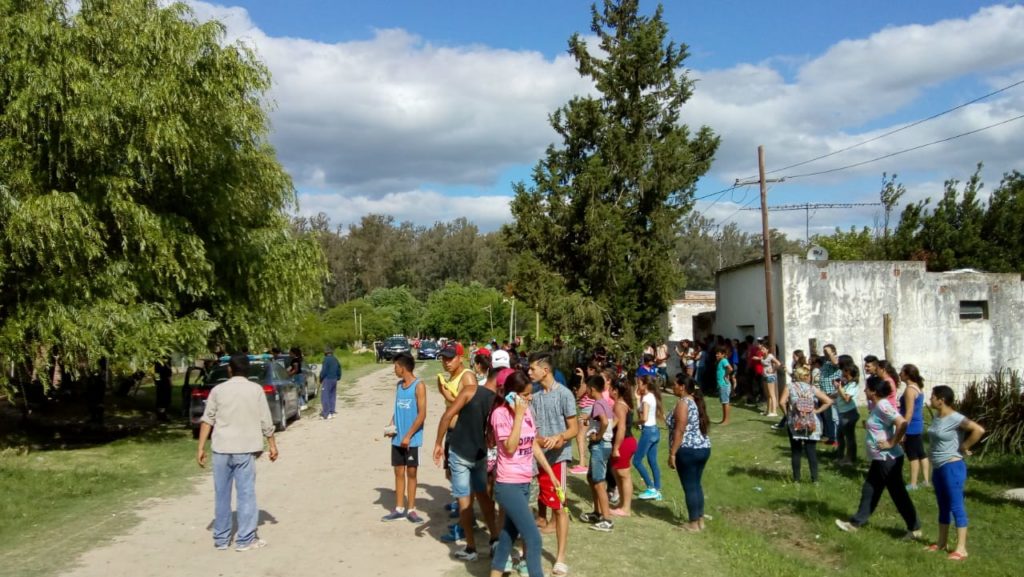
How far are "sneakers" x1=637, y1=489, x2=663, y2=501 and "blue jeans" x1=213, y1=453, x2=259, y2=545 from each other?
458 cm

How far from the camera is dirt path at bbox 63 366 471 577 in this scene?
6.83 metres

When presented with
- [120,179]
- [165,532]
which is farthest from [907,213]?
[165,532]

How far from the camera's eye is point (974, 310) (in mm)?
21453

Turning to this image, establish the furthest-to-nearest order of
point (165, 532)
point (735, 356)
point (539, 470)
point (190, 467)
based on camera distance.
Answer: point (735, 356)
point (190, 467)
point (165, 532)
point (539, 470)

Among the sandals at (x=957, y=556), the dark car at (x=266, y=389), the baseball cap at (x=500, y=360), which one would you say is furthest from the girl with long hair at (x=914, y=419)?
the dark car at (x=266, y=389)

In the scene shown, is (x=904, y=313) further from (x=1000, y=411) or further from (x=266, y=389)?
(x=266, y=389)

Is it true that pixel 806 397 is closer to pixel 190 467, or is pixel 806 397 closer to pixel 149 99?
pixel 190 467

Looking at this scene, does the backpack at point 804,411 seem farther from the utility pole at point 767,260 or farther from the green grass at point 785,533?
the utility pole at point 767,260

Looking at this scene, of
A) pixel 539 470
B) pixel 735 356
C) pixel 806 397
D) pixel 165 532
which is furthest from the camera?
pixel 735 356

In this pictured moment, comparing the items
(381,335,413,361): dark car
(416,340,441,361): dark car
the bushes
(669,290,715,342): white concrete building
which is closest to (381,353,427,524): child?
the bushes

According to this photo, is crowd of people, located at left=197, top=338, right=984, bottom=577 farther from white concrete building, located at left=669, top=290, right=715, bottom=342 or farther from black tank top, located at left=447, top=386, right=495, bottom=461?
white concrete building, located at left=669, top=290, right=715, bottom=342

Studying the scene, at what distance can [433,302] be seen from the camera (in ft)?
271

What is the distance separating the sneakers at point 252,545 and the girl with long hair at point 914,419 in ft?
22.2

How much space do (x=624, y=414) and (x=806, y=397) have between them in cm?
285
